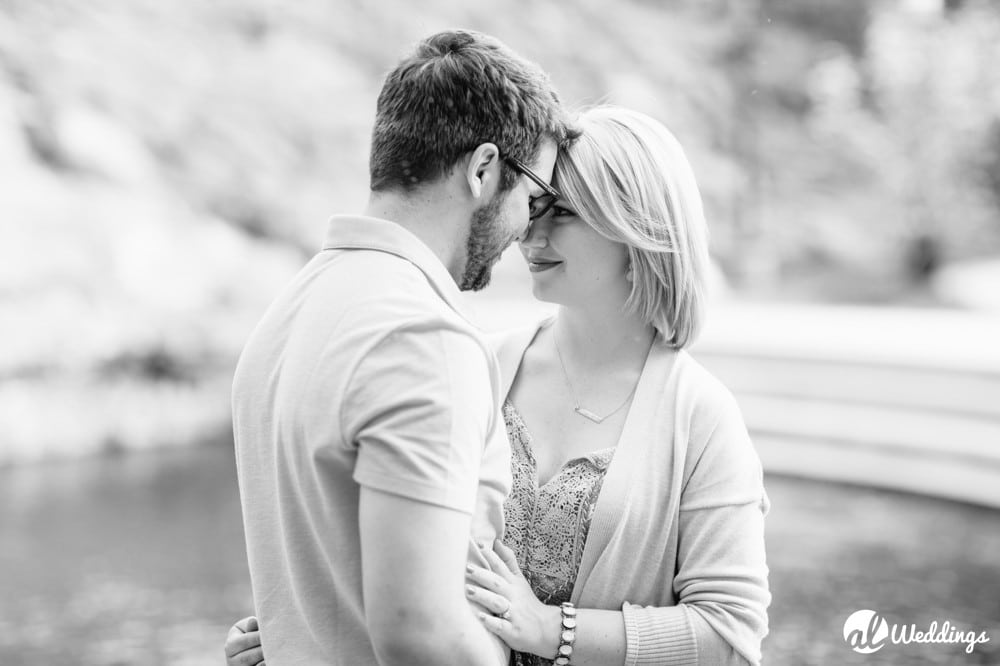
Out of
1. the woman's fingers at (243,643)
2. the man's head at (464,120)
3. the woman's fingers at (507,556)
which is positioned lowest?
the woman's fingers at (243,643)

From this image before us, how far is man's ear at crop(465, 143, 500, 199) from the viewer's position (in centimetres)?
108

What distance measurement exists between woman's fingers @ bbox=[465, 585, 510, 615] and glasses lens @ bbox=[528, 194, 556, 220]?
497mm

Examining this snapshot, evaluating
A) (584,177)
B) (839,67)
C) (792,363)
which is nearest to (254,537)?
(584,177)

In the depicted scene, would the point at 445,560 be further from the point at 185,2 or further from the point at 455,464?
the point at 185,2

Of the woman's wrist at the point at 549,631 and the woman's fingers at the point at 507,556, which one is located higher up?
the woman's fingers at the point at 507,556

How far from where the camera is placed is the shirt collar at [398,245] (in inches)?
41.7

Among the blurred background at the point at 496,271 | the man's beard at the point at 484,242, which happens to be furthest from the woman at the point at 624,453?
the man's beard at the point at 484,242

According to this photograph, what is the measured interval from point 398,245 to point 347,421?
0.65 feet

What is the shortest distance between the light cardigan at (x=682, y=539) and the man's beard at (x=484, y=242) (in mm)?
424

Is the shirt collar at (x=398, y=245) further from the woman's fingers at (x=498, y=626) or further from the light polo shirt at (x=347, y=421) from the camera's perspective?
the woman's fingers at (x=498, y=626)

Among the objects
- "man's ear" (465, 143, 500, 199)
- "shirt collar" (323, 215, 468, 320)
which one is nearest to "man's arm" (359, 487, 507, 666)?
"shirt collar" (323, 215, 468, 320)

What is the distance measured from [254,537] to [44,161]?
6641 mm

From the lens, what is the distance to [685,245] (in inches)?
60.3

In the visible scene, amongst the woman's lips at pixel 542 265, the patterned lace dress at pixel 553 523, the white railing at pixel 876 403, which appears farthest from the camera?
the white railing at pixel 876 403
